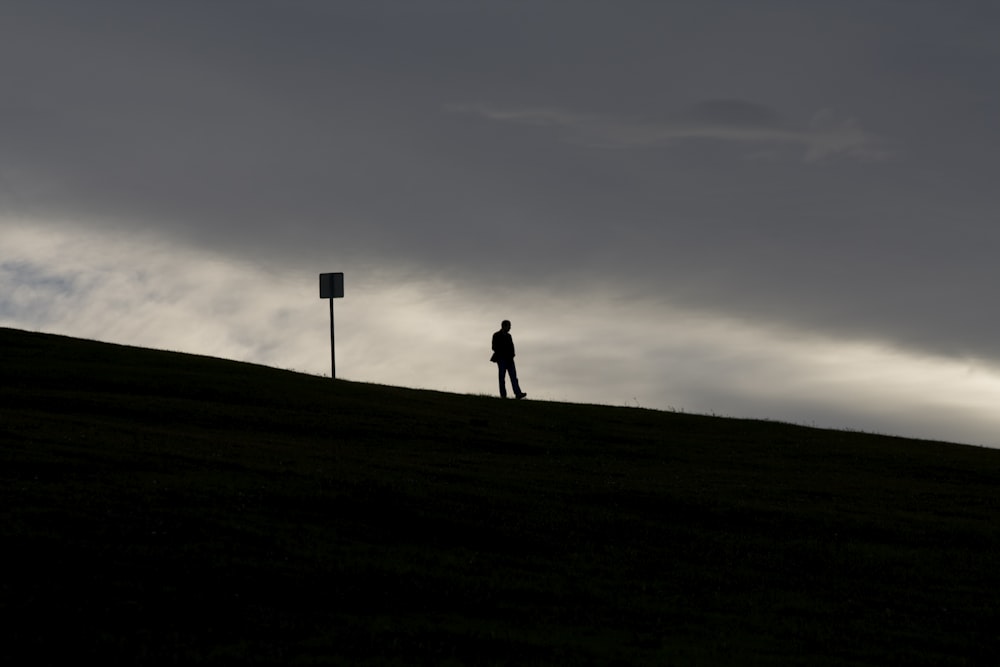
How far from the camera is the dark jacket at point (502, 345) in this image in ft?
162

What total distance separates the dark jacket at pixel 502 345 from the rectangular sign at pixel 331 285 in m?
8.54

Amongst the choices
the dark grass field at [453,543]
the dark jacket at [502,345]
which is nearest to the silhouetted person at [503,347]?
the dark jacket at [502,345]

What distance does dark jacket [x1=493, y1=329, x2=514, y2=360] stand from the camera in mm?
49344

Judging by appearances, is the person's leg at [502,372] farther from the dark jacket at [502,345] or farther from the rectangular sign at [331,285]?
the rectangular sign at [331,285]

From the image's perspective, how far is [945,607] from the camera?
21.8m

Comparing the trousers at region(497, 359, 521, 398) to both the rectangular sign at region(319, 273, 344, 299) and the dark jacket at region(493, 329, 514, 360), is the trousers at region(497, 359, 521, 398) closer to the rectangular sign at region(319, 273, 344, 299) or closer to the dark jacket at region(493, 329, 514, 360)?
the dark jacket at region(493, 329, 514, 360)

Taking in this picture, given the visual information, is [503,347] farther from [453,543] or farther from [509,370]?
[453,543]

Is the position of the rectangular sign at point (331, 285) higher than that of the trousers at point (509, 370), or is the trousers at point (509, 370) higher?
the rectangular sign at point (331, 285)

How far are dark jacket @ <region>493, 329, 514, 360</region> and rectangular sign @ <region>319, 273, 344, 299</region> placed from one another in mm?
8541

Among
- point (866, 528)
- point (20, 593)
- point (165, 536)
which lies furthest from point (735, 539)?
Result: point (20, 593)

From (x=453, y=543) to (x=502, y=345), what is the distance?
26418 mm

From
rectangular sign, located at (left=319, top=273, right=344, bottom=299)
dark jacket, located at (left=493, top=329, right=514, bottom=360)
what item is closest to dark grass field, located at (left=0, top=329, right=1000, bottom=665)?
dark jacket, located at (left=493, top=329, right=514, bottom=360)

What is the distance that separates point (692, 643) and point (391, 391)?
32.5 meters

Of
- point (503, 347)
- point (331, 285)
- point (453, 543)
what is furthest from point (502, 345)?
point (453, 543)
